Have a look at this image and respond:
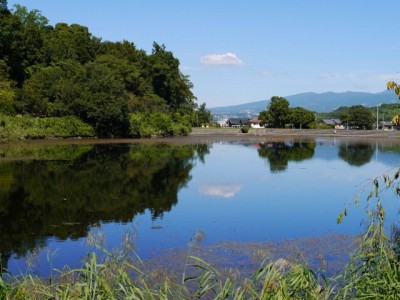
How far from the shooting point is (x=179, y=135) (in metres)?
69.2

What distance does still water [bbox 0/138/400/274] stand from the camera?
37.3 ft

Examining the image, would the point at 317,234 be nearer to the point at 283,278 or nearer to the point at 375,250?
the point at 375,250

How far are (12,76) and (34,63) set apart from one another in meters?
3.67

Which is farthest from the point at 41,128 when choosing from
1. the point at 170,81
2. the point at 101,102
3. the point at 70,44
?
the point at 170,81

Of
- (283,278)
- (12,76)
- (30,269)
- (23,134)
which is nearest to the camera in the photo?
(283,278)

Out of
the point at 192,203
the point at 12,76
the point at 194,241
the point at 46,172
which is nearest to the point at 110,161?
the point at 46,172

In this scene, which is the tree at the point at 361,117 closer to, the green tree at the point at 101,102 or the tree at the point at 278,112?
the tree at the point at 278,112

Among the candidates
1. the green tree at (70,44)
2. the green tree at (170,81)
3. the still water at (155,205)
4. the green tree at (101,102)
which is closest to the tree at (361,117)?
the green tree at (170,81)

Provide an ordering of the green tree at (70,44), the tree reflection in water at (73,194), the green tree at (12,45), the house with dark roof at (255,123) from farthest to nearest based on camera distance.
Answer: the house with dark roof at (255,123) → the green tree at (70,44) → the green tree at (12,45) → the tree reflection in water at (73,194)

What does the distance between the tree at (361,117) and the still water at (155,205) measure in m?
71.3

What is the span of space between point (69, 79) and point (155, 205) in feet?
138

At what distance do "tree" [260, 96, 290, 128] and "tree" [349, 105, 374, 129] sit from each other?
710 inches

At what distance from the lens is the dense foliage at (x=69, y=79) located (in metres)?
52.7

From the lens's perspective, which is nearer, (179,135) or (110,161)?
(110,161)
